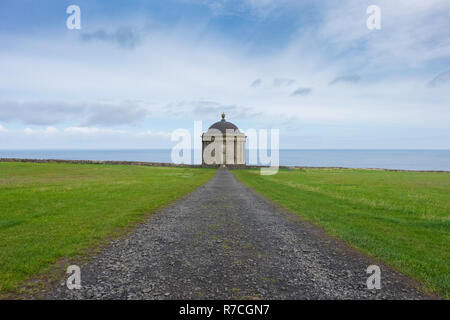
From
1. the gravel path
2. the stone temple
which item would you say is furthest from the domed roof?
the gravel path

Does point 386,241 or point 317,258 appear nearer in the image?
point 317,258

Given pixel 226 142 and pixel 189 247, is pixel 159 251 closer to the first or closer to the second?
pixel 189 247

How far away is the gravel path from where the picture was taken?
6.19m

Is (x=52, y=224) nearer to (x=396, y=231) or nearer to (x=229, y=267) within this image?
(x=229, y=267)

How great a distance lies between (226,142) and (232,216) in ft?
217

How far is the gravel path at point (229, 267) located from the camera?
244 inches

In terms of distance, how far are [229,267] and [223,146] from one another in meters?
73.1

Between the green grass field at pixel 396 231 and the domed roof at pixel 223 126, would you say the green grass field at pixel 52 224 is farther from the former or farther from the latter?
the domed roof at pixel 223 126

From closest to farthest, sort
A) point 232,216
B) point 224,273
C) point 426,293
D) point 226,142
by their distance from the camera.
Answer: point 426,293, point 224,273, point 232,216, point 226,142

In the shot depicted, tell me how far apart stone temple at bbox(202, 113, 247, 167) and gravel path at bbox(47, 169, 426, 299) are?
67.5 meters

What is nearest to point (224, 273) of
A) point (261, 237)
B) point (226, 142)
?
point (261, 237)

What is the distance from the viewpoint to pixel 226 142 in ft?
263

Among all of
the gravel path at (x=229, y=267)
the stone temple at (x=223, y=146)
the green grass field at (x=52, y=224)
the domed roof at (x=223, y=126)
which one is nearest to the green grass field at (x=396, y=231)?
the gravel path at (x=229, y=267)

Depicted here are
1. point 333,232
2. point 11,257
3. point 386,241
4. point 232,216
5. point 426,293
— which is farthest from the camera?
point 232,216
